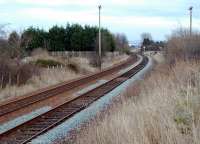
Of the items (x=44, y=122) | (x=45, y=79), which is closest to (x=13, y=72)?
(x=45, y=79)

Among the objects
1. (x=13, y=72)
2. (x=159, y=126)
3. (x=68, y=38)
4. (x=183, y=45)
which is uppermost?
(x=68, y=38)

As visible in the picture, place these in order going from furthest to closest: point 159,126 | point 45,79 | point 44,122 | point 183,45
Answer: point 183,45 → point 45,79 → point 44,122 → point 159,126

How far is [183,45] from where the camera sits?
117ft

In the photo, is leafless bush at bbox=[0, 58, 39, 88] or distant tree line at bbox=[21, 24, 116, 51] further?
distant tree line at bbox=[21, 24, 116, 51]

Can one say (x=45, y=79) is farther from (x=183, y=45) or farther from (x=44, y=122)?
(x=44, y=122)

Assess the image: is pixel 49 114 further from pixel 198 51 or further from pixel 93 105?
pixel 198 51

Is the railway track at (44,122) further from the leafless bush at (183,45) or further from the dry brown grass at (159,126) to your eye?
the leafless bush at (183,45)

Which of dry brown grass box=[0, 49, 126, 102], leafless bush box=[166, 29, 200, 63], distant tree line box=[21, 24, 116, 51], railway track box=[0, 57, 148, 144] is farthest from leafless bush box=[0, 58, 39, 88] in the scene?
distant tree line box=[21, 24, 116, 51]

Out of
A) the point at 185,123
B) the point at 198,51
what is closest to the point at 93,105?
the point at 185,123

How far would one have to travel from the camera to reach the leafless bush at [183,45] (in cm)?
3278

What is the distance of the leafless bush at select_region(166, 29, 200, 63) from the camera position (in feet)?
108

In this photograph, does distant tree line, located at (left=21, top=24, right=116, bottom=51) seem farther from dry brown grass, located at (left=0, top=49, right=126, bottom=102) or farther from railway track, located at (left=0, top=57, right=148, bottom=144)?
railway track, located at (left=0, top=57, right=148, bottom=144)

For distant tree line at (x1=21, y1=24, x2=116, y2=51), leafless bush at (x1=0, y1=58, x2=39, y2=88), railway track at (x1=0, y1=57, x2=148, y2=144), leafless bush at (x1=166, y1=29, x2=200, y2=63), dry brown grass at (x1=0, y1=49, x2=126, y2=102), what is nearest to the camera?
railway track at (x1=0, y1=57, x2=148, y2=144)

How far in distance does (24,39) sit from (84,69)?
13.0 meters
